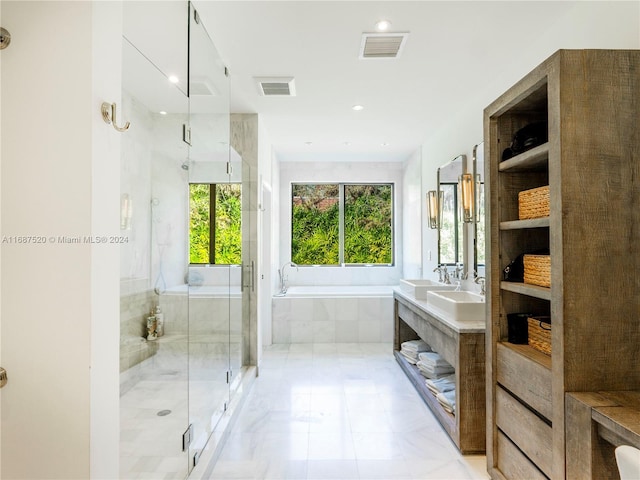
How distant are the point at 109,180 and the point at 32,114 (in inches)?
9.6

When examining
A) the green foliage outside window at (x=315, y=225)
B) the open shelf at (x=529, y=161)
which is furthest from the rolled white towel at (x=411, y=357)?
the green foliage outside window at (x=315, y=225)

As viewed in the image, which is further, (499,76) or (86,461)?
(499,76)

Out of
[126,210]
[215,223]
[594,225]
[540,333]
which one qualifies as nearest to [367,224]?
[215,223]

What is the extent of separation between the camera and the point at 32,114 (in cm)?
98

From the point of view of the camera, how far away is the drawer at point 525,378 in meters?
1.52

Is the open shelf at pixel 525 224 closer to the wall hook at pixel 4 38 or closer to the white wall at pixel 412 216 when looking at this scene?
the wall hook at pixel 4 38

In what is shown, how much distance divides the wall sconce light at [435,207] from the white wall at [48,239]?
3519 millimetres

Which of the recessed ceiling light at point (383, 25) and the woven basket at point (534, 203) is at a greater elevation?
the recessed ceiling light at point (383, 25)

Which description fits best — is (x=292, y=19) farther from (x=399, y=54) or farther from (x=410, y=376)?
(x=410, y=376)

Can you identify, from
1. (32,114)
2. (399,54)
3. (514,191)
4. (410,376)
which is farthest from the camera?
(410,376)

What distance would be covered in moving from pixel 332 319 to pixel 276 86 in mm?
2925

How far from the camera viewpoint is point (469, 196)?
3.13 m

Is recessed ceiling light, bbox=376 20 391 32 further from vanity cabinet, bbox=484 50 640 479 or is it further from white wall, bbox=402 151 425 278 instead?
white wall, bbox=402 151 425 278

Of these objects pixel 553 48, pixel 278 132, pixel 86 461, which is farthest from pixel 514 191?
pixel 278 132
